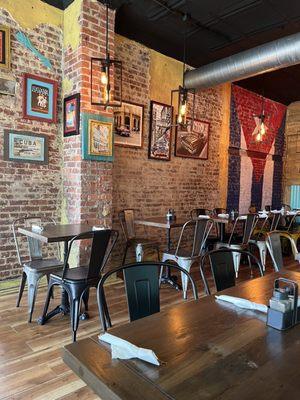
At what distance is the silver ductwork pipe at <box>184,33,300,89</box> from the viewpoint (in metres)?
4.21

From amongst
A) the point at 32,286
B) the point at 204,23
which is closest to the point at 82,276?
the point at 32,286

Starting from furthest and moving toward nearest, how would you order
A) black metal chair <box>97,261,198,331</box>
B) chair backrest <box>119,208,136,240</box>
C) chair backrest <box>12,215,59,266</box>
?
chair backrest <box>119,208,136,240</box> → chair backrest <box>12,215,59,266</box> → black metal chair <box>97,261,198,331</box>

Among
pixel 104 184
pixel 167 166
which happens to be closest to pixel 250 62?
pixel 167 166

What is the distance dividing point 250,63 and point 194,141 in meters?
1.74

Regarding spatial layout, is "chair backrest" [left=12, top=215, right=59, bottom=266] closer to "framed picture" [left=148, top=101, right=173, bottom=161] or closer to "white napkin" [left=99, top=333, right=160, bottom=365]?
"framed picture" [left=148, top=101, right=173, bottom=161]

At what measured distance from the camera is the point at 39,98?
4.00 m

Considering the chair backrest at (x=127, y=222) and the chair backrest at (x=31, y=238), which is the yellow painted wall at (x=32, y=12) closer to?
the chair backrest at (x=31, y=238)

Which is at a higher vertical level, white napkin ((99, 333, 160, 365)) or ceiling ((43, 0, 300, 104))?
ceiling ((43, 0, 300, 104))

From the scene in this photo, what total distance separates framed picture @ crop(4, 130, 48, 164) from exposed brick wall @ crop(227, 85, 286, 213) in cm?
413

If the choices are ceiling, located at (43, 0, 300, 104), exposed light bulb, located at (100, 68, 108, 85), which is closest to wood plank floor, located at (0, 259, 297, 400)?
exposed light bulb, located at (100, 68, 108, 85)

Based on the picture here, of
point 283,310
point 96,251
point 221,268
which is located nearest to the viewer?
point 283,310

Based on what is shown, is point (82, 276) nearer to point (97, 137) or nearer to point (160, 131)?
point (97, 137)

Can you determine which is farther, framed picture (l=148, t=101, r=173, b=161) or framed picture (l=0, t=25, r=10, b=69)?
framed picture (l=148, t=101, r=173, b=161)

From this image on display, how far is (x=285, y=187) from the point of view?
855 centimetres
